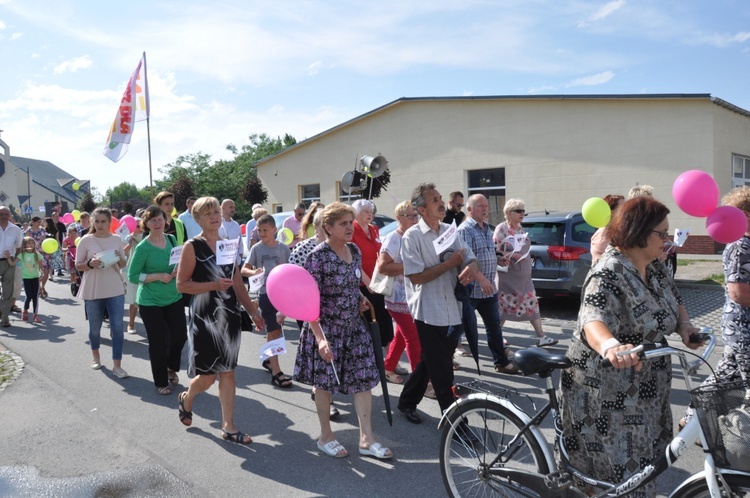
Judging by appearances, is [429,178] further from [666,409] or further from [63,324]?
[666,409]

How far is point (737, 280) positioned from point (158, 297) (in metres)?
5.14

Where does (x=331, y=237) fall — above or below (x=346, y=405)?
above

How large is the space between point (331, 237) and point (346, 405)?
2074 mm

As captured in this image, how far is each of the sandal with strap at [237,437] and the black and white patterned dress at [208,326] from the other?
56 cm

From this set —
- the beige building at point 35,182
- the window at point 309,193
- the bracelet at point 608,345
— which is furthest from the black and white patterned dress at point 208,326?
the beige building at point 35,182

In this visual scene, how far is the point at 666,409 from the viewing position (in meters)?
2.69

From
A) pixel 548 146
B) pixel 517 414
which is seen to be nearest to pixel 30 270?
pixel 517 414

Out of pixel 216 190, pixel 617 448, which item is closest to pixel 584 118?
pixel 617 448

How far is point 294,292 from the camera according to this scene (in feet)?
12.6

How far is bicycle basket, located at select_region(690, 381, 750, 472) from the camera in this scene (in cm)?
213

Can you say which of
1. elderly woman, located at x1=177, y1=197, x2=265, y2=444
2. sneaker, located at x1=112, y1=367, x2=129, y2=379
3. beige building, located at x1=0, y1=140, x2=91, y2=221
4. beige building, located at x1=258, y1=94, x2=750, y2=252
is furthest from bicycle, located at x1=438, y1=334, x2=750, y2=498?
beige building, located at x1=0, y1=140, x2=91, y2=221

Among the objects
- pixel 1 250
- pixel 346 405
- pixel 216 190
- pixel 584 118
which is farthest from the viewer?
pixel 216 190

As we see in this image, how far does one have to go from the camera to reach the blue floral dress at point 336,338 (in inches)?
163

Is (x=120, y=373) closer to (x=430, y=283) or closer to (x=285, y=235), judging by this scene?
(x=285, y=235)
